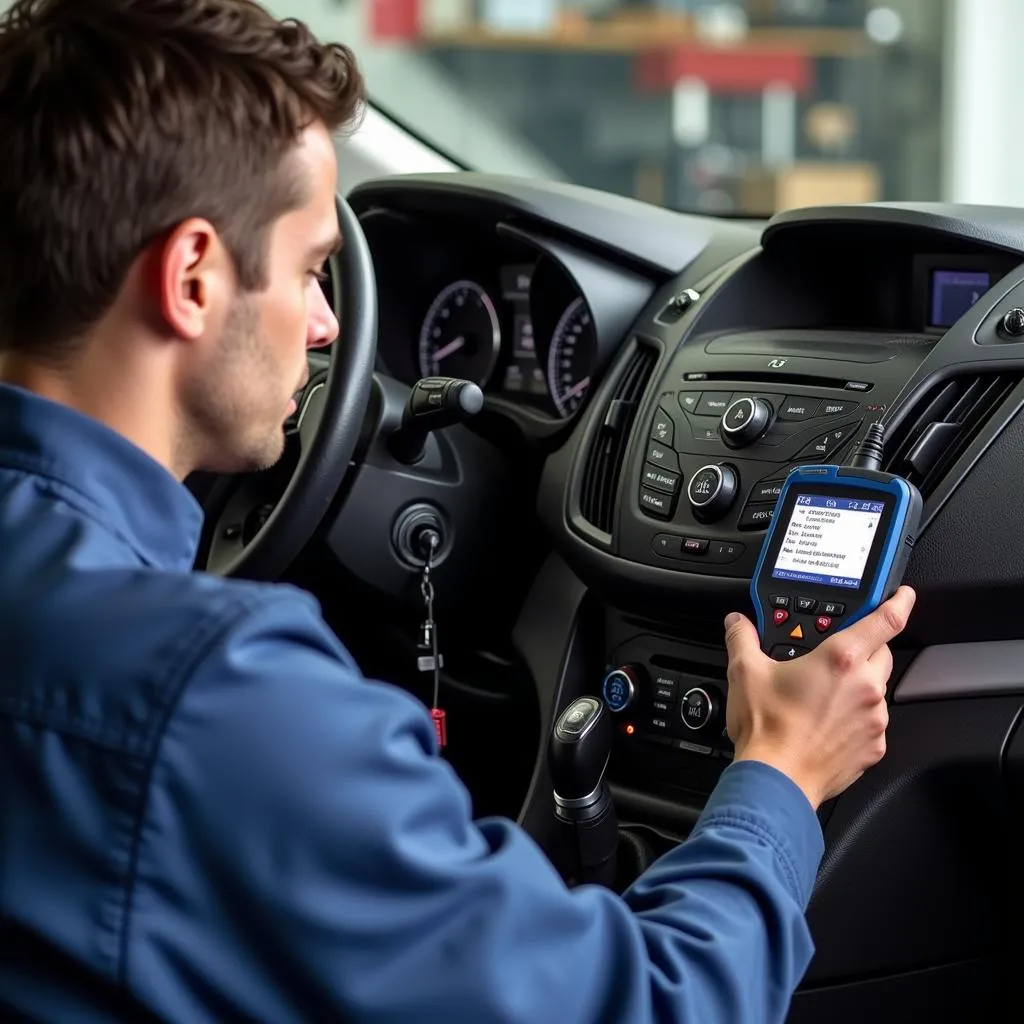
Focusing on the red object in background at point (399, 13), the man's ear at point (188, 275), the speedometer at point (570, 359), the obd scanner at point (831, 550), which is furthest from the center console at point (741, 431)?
the red object in background at point (399, 13)

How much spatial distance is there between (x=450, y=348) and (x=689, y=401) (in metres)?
0.55

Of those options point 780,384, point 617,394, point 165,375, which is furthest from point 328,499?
point 165,375

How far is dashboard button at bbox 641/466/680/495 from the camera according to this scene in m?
1.57

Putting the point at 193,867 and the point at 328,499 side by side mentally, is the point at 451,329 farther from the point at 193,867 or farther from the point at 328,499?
the point at 193,867

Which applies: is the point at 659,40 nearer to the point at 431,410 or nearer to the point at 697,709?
the point at 431,410

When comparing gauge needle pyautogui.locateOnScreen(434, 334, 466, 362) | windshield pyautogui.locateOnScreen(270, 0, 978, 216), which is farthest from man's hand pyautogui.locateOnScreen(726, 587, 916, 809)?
windshield pyautogui.locateOnScreen(270, 0, 978, 216)

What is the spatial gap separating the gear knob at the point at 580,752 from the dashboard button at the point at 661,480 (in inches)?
9.4

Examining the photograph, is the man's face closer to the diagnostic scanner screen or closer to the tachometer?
the diagnostic scanner screen

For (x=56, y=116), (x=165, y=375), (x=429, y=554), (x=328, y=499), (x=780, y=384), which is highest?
(x=56, y=116)

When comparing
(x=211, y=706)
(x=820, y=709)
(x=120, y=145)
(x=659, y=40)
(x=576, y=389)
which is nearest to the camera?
(x=211, y=706)

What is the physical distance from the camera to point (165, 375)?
92 cm

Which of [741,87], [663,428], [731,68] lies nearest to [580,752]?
[663,428]

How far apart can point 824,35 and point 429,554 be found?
35.5 feet

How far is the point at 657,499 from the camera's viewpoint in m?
1.59
